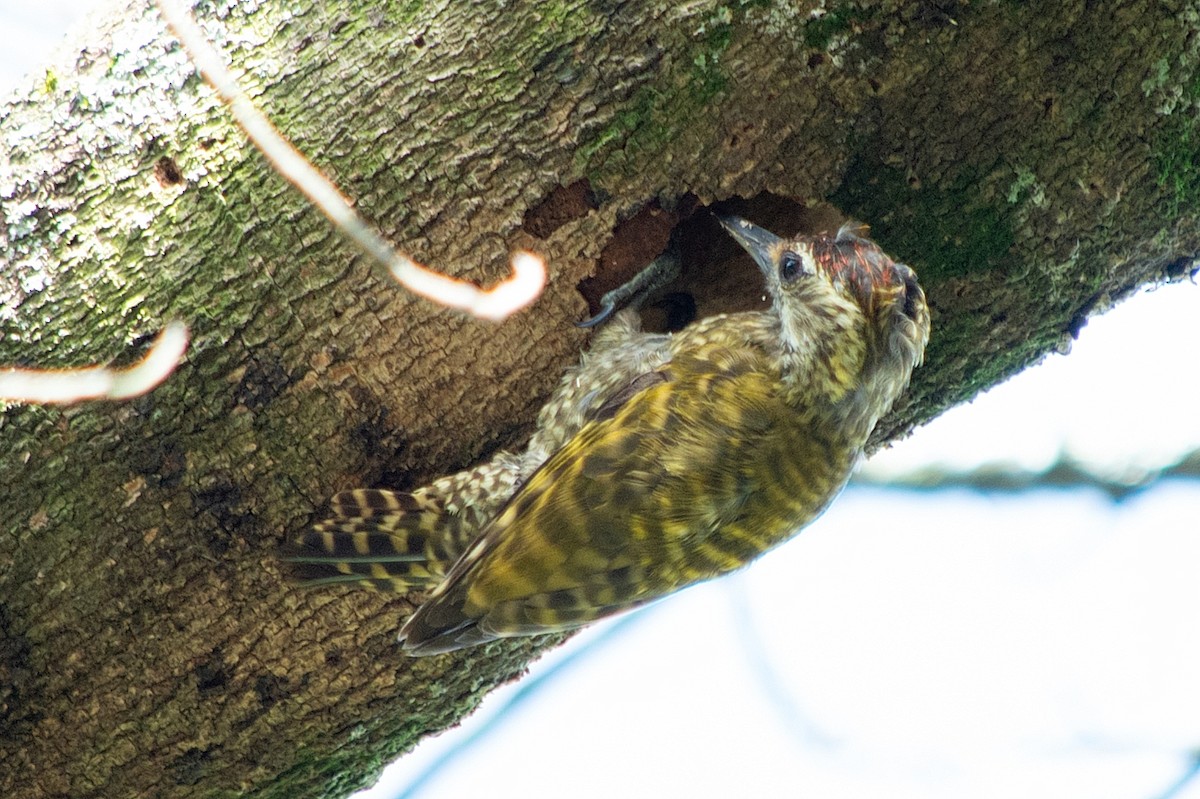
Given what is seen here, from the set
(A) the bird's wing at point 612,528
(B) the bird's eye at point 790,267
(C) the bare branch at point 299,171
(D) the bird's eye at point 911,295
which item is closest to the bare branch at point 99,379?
(C) the bare branch at point 299,171

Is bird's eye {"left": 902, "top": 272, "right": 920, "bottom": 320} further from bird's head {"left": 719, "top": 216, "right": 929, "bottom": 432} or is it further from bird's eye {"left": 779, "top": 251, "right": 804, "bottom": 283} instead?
bird's eye {"left": 779, "top": 251, "right": 804, "bottom": 283}

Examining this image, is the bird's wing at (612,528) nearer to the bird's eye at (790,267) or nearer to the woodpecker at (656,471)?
the woodpecker at (656,471)

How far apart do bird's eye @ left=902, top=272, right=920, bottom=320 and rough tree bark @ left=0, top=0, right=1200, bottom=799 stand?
115mm

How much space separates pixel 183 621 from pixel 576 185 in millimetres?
1469

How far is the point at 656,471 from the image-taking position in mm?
3111

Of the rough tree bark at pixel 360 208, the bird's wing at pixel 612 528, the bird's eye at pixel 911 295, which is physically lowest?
the bird's wing at pixel 612 528

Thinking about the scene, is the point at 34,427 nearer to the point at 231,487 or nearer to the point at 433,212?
the point at 231,487

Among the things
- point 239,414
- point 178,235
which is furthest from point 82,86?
point 239,414

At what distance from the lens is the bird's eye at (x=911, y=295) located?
3.06m

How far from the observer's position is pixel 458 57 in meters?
2.72

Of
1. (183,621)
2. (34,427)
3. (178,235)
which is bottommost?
(183,621)

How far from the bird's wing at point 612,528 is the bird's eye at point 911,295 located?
53 cm

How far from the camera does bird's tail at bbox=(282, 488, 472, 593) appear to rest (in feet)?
9.34

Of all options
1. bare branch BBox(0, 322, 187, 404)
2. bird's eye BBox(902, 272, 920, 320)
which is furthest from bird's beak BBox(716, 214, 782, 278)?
bare branch BBox(0, 322, 187, 404)
